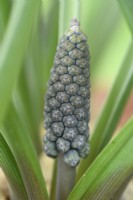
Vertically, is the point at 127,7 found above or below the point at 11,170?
above

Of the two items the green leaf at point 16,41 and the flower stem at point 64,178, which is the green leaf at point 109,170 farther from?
the green leaf at point 16,41

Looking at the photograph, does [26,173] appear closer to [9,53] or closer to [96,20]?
[9,53]

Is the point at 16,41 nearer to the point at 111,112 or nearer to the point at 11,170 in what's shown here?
the point at 11,170

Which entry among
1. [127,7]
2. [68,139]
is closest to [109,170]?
[68,139]

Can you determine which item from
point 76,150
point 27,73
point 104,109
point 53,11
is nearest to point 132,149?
point 76,150

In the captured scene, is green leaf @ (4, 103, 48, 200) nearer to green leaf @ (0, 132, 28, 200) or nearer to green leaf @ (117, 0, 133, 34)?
green leaf @ (0, 132, 28, 200)

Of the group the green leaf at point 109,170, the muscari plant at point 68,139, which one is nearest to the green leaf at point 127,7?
the muscari plant at point 68,139
